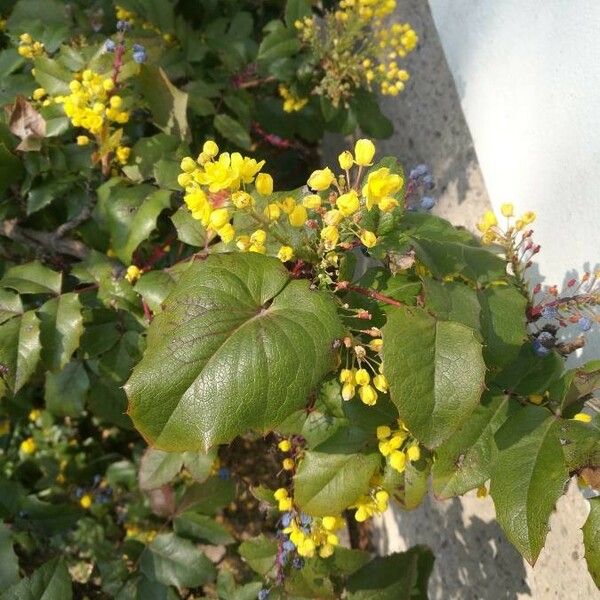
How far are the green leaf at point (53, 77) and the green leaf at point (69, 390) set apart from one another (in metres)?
0.63

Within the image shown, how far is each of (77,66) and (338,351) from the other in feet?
2.93

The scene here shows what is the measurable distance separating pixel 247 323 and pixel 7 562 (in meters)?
0.90

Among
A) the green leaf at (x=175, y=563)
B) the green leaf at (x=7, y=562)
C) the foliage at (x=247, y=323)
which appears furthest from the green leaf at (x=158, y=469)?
the green leaf at (x=7, y=562)

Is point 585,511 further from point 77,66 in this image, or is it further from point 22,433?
point 22,433

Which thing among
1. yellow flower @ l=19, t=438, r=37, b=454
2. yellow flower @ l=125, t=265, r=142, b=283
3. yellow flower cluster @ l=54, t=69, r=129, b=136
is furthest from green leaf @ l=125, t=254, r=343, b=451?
yellow flower @ l=19, t=438, r=37, b=454

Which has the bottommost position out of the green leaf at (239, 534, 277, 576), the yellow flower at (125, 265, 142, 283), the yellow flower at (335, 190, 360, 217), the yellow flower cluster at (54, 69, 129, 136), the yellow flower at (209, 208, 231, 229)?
the green leaf at (239, 534, 277, 576)

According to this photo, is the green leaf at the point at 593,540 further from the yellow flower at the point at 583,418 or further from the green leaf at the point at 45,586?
the green leaf at the point at 45,586

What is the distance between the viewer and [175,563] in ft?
4.74

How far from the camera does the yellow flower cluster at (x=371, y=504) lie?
99 centimetres

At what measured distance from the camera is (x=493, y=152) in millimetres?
1546

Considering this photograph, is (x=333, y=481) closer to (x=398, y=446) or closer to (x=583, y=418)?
(x=398, y=446)

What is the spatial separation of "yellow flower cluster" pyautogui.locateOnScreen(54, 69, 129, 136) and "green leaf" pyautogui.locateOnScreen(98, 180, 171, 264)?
0.14 metres

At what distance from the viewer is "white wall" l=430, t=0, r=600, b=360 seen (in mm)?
1157

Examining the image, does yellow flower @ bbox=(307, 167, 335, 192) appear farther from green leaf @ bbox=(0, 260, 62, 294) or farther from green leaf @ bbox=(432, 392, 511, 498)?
green leaf @ bbox=(0, 260, 62, 294)
